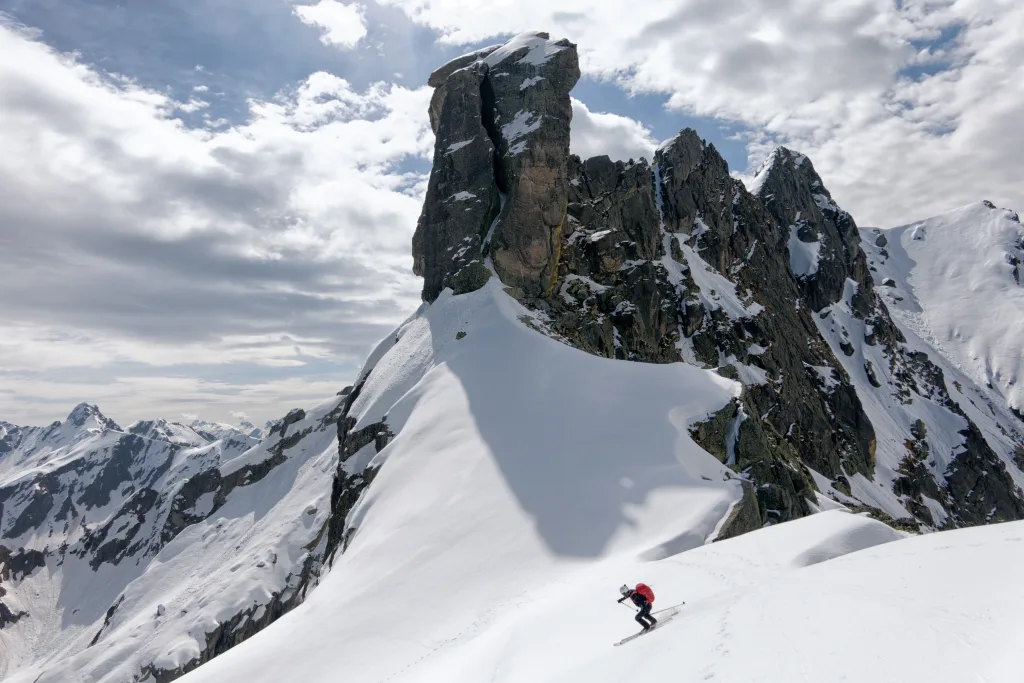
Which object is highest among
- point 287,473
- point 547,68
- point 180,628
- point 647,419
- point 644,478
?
point 547,68

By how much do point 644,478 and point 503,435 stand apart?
8.05 metres

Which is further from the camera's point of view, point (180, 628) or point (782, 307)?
point (782, 307)

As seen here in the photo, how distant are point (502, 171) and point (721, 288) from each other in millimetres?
46868

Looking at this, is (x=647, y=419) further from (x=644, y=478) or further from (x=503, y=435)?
(x=503, y=435)

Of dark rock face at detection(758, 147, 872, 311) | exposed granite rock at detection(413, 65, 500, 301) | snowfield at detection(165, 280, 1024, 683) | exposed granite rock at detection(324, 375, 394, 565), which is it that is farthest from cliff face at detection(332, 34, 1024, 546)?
snowfield at detection(165, 280, 1024, 683)

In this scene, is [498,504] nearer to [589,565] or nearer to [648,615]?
[589,565]

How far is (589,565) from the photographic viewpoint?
19.0m

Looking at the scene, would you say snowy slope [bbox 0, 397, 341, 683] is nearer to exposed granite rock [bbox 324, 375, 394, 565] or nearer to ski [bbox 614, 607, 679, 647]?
exposed granite rock [bbox 324, 375, 394, 565]

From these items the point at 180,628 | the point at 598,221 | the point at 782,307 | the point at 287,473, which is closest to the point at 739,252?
the point at 782,307

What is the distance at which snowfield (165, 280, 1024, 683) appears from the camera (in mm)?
8438

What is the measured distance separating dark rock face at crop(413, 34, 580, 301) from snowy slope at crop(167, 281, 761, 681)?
414 inches

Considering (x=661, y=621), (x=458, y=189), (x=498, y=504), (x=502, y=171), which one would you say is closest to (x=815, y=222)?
(x=502, y=171)

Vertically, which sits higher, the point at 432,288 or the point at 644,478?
the point at 432,288

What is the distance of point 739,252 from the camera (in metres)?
94.6
